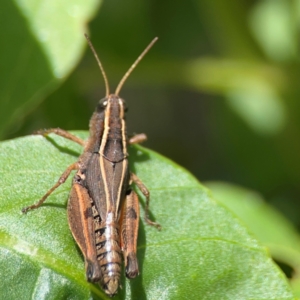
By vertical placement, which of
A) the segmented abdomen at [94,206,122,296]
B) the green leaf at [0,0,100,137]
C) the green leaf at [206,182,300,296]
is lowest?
the green leaf at [206,182,300,296]

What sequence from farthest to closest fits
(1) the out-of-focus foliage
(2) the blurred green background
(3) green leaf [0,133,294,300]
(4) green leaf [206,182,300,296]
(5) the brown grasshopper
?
(2) the blurred green background → (1) the out-of-focus foliage → (4) green leaf [206,182,300,296] → (5) the brown grasshopper → (3) green leaf [0,133,294,300]

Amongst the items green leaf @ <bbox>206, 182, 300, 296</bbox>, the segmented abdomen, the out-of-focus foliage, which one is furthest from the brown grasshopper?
green leaf @ <bbox>206, 182, 300, 296</bbox>

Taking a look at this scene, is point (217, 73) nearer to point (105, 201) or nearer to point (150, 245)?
point (105, 201)

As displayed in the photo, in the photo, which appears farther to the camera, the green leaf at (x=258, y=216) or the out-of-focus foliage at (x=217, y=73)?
the out-of-focus foliage at (x=217, y=73)

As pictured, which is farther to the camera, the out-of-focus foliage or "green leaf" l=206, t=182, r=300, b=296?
the out-of-focus foliage

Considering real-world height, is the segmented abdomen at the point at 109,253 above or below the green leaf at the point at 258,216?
above

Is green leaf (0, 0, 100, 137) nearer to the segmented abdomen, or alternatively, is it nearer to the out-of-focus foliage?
the out-of-focus foliage

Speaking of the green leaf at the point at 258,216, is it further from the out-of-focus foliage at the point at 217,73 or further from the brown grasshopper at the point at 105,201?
the brown grasshopper at the point at 105,201

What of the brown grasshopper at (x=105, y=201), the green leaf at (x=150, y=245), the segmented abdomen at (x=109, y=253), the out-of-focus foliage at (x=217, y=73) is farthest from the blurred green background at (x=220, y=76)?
the segmented abdomen at (x=109, y=253)
